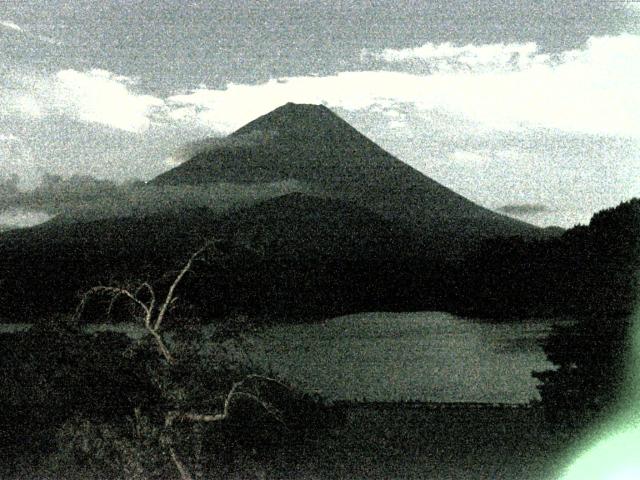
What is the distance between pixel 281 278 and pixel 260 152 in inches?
736

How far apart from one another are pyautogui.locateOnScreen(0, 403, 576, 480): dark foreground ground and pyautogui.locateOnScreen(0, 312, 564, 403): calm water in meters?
1.64

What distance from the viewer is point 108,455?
303 inches

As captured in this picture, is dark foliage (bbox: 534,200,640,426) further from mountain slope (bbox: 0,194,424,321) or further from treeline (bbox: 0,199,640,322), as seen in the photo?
mountain slope (bbox: 0,194,424,321)

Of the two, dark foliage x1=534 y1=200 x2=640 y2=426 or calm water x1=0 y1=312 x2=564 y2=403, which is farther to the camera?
calm water x1=0 y1=312 x2=564 y2=403

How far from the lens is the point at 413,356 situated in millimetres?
17031

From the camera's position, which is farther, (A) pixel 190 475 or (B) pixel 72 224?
(B) pixel 72 224

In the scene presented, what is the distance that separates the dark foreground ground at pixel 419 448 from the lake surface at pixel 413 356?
1574 mm

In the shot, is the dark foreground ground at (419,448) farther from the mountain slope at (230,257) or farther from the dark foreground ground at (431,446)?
the mountain slope at (230,257)

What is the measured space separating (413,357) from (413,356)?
0.09 ft

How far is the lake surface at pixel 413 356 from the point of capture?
15.2 m

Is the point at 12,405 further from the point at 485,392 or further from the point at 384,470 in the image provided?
the point at 485,392

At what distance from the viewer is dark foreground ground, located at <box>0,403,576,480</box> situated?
10.0 metres

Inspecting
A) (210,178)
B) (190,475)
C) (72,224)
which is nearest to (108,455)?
(190,475)

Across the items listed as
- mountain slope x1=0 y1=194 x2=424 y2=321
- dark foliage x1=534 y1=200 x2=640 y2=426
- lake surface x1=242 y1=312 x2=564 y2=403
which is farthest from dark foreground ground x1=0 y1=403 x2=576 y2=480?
mountain slope x1=0 y1=194 x2=424 y2=321
